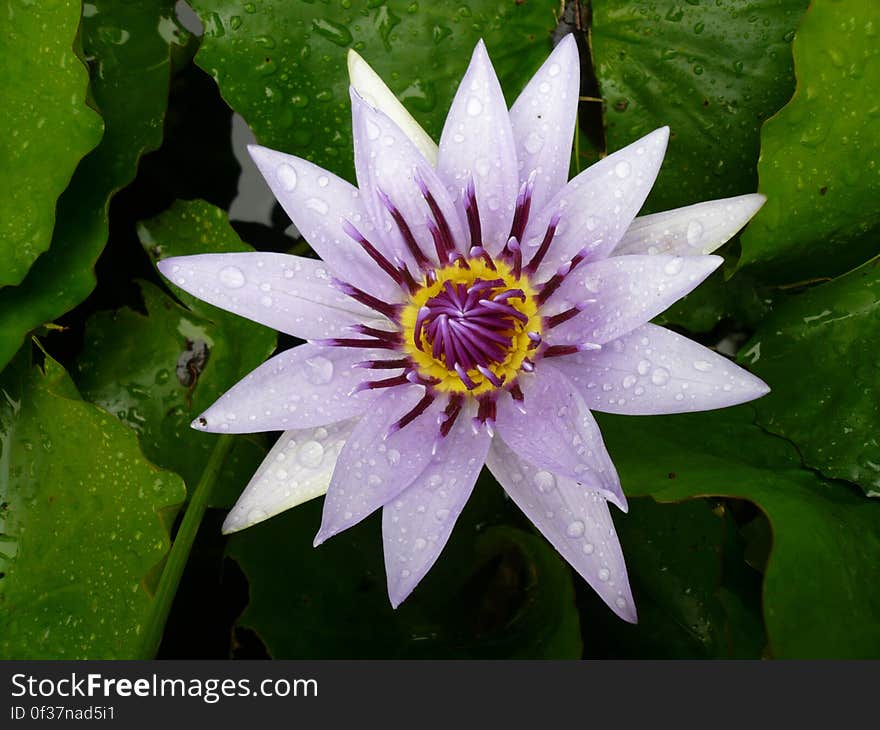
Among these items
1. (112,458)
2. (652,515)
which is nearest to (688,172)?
(652,515)

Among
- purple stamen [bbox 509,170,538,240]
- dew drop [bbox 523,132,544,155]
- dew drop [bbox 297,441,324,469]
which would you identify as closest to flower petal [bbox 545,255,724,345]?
purple stamen [bbox 509,170,538,240]

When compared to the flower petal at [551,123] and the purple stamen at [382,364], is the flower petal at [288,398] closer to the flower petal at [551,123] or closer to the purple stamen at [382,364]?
the purple stamen at [382,364]

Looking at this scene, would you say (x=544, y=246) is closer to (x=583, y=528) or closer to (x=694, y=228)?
(x=694, y=228)

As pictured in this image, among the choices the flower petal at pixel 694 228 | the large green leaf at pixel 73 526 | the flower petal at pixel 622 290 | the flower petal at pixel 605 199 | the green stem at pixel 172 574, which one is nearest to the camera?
the flower petal at pixel 622 290

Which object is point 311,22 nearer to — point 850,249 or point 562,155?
point 562,155

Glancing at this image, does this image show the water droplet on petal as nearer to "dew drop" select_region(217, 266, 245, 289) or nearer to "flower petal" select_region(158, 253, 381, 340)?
"flower petal" select_region(158, 253, 381, 340)

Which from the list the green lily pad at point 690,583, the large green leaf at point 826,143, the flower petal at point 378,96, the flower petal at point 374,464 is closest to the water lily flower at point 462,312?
the flower petal at point 374,464

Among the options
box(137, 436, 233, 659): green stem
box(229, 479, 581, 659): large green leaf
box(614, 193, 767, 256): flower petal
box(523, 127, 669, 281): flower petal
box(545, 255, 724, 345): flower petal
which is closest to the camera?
box(545, 255, 724, 345): flower petal
